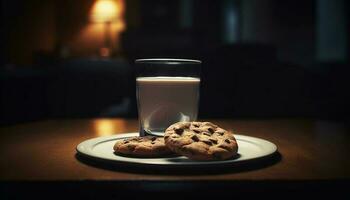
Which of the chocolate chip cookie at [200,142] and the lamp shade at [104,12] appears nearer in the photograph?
the chocolate chip cookie at [200,142]

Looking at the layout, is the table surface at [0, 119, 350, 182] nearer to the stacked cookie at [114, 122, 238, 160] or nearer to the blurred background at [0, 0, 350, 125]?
the stacked cookie at [114, 122, 238, 160]

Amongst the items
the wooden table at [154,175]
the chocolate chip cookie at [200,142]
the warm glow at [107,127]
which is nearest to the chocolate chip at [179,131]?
the chocolate chip cookie at [200,142]

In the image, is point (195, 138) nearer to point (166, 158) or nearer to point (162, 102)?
point (166, 158)

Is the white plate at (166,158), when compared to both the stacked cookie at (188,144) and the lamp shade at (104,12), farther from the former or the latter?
the lamp shade at (104,12)

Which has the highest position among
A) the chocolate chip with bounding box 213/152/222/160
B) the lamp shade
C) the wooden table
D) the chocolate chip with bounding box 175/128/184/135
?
the lamp shade

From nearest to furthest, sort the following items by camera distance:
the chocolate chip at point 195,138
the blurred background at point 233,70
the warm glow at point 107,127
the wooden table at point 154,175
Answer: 1. the wooden table at point 154,175
2. the chocolate chip at point 195,138
3. the warm glow at point 107,127
4. the blurred background at point 233,70

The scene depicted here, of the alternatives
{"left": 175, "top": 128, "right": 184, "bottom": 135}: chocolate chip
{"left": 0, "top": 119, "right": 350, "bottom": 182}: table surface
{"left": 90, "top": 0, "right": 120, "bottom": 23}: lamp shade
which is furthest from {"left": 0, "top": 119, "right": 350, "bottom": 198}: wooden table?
{"left": 90, "top": 0, "right": 120, "bottom": 23}: lamp shade

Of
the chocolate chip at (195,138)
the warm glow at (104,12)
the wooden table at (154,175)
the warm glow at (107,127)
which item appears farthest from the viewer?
the warm glow at (104,12)

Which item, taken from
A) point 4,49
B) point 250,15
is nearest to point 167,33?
point 250,15
